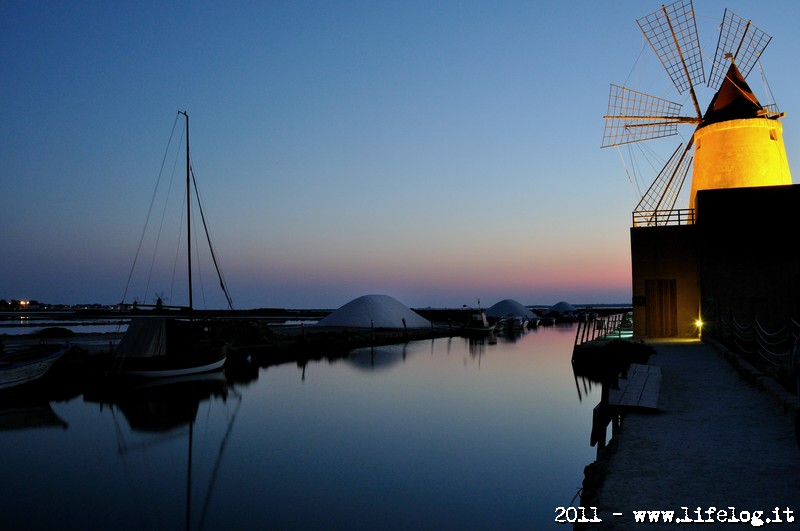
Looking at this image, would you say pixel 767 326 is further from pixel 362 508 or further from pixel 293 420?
pixel 362 508

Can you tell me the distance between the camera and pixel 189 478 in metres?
10.3

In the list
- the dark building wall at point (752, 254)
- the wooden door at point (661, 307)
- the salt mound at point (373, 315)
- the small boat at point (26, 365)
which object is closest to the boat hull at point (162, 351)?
the small boat at point (26, 365)

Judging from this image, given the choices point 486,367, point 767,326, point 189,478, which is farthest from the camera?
point 486,367

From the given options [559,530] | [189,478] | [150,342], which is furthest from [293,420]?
[559,530]

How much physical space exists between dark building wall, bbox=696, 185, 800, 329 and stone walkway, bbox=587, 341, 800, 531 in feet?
30.9

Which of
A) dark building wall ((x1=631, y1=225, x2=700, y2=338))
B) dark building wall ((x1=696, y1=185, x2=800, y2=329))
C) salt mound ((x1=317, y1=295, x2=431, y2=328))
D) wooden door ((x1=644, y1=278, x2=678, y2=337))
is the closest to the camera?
dark building wall ((x1=696, y1=185, x2=800, y2=329))

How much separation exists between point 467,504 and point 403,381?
14.4 m


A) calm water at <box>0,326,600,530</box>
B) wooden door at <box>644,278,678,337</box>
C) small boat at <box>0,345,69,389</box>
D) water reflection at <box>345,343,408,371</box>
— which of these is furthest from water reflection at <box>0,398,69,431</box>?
wooden door at <box>644,278,678,337</box>

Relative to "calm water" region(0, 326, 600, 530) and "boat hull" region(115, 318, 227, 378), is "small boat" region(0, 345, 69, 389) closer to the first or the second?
"calm water" region(0, 326, 600, 530)

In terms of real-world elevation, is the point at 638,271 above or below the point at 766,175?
below

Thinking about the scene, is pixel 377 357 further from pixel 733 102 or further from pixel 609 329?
pixel 733 102

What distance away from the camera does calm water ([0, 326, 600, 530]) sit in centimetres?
825

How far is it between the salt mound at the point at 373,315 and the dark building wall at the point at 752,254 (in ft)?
98.4

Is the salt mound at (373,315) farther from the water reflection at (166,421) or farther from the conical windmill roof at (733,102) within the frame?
the conical windmill roof at (733,102)
